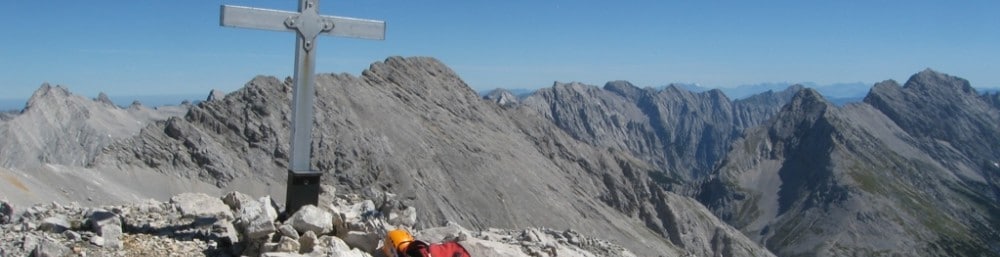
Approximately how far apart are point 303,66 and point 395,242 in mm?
3621

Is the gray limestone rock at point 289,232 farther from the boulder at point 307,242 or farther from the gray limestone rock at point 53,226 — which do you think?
the gray limestone rock at point 53,226

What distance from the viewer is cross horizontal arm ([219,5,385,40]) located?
14.2 meters

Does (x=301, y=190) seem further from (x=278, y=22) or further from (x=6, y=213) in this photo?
(x=6, y=213)

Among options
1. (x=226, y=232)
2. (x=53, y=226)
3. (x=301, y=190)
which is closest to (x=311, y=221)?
(x=301, y=190)

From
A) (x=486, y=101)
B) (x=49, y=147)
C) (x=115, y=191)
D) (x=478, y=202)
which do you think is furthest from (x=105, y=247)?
(x=49, y=147)

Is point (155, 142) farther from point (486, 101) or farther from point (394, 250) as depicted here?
point (394, 250)

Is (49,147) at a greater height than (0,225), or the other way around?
(0,225)

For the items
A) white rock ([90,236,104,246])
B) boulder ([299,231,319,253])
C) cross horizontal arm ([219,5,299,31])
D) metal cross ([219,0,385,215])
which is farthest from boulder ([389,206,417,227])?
white rock ([90,236,104,246])

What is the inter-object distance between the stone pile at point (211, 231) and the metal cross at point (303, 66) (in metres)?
0.49

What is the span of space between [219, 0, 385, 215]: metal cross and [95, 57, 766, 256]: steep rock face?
9329cm

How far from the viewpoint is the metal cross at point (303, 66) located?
48.3 ft

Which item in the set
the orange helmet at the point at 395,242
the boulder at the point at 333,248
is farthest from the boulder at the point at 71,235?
the orange helmet at the point at 395,242

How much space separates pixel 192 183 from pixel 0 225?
329 ft

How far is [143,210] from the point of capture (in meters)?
16.3
